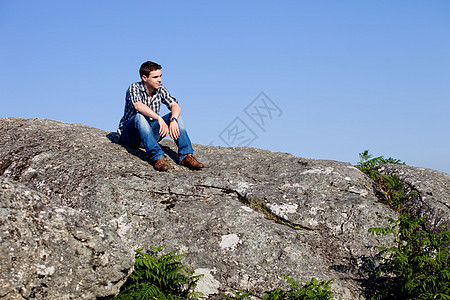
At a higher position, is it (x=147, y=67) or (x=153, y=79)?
(x=147, y=67)

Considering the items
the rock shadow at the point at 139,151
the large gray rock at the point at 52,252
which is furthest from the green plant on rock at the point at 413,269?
the rock shadow at the point at 139,151

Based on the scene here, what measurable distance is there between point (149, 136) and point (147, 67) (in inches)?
61.5

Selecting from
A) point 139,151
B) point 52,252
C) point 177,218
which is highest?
point 139,151

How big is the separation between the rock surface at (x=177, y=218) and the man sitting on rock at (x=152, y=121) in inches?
12.5

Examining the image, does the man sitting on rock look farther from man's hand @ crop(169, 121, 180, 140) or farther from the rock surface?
the rock surface

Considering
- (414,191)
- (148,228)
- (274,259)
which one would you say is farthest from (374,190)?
(148,228)

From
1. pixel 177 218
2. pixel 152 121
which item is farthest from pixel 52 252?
pixel 152 121

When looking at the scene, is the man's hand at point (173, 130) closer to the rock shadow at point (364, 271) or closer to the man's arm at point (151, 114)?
the man's arm at point (151, 114)

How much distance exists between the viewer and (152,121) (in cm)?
919

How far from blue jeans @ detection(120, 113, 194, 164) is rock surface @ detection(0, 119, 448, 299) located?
291 millimetres

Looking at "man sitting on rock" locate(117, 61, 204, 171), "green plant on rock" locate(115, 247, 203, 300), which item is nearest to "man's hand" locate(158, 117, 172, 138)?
"man sitting on rock" locate(117, 61, 204, 171)

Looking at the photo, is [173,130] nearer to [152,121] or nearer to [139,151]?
[152,121]

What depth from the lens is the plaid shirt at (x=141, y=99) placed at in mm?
8961

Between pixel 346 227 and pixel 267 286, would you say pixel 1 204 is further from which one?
pixel 346 227
